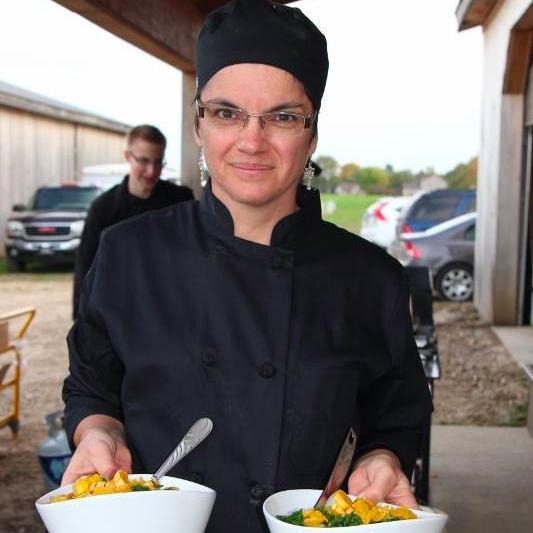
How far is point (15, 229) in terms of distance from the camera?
1719cm

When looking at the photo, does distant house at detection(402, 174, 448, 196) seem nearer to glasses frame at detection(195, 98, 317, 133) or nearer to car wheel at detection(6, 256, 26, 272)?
car wheel at detection(6, 256, 26, 272)

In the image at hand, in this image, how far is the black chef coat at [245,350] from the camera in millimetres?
1582

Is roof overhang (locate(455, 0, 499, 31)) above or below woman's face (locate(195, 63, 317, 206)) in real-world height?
above

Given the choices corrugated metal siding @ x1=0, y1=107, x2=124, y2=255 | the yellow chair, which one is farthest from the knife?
corrugated metal siding @ x1=0, y1=107, x2=124, y2=255

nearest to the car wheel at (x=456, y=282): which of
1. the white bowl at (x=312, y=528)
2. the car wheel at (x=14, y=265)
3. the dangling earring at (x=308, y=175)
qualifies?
the car wheel at (x=14, y=265)

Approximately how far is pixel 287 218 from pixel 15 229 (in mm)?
16238

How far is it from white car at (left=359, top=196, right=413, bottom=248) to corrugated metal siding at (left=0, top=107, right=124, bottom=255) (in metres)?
9.34

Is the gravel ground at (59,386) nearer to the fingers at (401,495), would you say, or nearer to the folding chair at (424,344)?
the folding chair at (424,344)

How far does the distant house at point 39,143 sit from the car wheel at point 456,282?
38.6 ft

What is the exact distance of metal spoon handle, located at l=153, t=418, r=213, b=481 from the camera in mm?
1441

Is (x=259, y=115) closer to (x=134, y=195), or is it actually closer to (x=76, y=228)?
(x=134, y=195)

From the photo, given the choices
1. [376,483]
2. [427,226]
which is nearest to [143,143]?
[376,483]

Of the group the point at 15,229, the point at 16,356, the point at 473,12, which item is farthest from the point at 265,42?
the point at 15,229

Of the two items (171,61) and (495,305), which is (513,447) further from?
(495,305)
